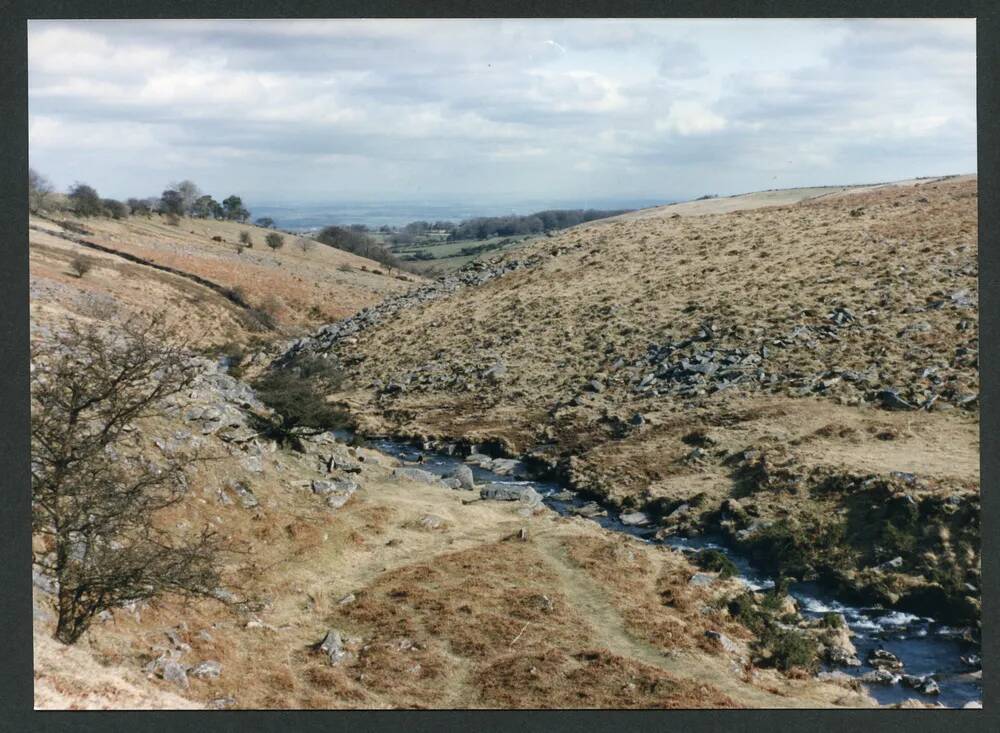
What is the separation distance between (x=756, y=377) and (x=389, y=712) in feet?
83.6

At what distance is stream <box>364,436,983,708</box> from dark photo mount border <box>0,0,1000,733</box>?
2105mm

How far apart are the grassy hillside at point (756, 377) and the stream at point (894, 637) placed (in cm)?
70

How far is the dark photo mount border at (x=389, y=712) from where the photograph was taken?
14.9m

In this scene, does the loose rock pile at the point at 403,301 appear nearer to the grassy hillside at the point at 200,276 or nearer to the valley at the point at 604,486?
the valley at the point at 604,486

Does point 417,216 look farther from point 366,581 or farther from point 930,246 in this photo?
point 930,246

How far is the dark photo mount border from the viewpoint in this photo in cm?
1489

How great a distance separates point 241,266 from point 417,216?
134 ft

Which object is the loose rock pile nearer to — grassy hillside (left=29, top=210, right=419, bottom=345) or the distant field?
grassy hillside (left=29, top=210, right=419, bottom=345)

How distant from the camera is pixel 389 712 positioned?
15172 mm

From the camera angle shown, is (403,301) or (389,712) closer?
(389,712)

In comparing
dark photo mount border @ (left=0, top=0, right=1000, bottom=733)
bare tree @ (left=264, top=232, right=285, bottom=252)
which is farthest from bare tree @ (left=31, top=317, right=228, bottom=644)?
bare tree @ (left=264, top=232, right=285, bottom=252)

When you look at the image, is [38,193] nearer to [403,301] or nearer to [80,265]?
[80,265]

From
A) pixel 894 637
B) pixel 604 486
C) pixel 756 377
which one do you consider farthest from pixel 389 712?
pixel 756 377

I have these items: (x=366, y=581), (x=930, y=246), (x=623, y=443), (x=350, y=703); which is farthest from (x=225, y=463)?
Answer: (x=930, y=246)
